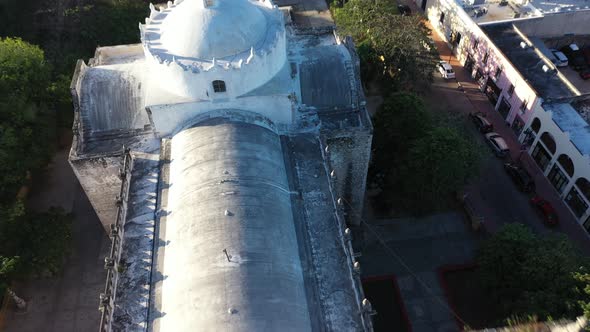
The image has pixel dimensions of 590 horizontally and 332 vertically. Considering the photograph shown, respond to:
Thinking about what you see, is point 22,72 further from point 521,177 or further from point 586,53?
point 586,53

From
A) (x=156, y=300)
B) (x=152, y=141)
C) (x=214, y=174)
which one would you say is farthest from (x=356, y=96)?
(x=156, y=300)

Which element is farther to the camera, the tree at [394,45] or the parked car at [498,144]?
the parked car at [498,144]

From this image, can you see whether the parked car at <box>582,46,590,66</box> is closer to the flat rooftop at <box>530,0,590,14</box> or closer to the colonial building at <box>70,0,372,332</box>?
the flat rooftop at <box>530,0,590,14</box>

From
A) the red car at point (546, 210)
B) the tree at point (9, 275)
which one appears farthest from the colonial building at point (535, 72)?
the tree at point (9, 275)

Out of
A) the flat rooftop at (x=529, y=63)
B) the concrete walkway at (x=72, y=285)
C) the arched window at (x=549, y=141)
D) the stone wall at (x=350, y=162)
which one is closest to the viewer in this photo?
the stone wall at (x=350, y=162)

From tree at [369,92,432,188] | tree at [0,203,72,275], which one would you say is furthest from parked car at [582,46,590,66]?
tree at [0,203,72,275]

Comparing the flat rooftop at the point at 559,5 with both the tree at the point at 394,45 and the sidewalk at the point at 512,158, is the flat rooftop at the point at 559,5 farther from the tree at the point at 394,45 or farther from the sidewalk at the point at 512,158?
the tree at the point at 394,45

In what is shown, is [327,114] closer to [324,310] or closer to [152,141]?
[152,141]
